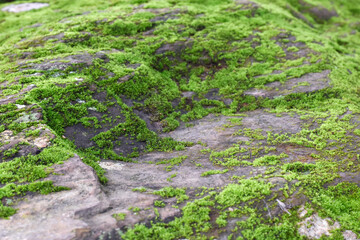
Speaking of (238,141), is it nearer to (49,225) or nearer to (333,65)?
(49,225)

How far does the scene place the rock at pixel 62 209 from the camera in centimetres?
597

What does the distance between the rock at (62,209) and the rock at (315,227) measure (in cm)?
487

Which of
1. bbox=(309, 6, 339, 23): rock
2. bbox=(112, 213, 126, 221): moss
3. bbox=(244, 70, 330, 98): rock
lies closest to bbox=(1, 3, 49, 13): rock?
bbox=(244, 70, 330, 98): rock

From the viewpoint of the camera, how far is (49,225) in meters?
6.15

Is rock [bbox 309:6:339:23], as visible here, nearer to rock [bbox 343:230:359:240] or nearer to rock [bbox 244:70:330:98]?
rock [bbox 244:70:330:98]

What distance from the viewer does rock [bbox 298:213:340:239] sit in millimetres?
6551

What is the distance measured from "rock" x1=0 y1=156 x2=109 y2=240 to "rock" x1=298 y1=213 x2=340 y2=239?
16.0 ft

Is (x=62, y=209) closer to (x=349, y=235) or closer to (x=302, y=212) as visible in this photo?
(x=302, y=212)

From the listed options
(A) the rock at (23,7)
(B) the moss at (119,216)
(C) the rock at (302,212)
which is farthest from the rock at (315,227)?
(A) the rock at (23,7)

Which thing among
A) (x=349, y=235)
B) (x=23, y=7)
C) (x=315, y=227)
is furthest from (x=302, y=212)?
(x=23, y=7)

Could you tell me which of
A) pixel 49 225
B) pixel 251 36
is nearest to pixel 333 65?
pixel 251 36

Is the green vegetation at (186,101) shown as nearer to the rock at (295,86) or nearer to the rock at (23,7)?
the rock at (295,86)

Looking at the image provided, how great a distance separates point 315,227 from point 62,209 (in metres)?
6.13

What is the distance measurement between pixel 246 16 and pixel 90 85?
11.6 meters
